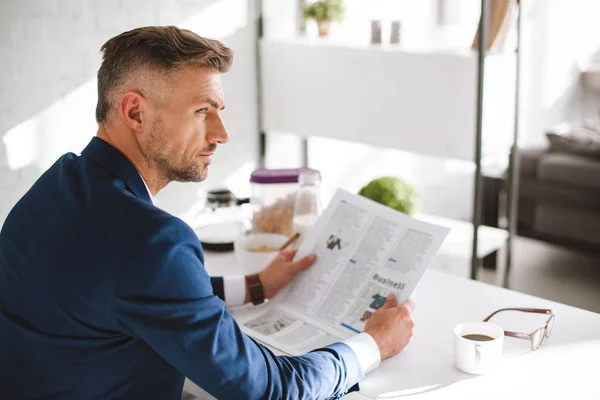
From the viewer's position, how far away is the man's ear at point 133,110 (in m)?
1.26

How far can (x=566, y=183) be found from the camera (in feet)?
12.9

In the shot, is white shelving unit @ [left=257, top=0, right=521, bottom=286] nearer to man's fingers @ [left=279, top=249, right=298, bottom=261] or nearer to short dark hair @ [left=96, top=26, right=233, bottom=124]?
man's fingers @ [left=279, top=249, right=298, bottom=261]

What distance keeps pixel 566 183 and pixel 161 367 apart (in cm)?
314

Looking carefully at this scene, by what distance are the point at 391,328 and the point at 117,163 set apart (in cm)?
55

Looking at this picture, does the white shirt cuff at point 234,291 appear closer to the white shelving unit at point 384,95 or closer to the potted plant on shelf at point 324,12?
the white shelving unit at point 384,95

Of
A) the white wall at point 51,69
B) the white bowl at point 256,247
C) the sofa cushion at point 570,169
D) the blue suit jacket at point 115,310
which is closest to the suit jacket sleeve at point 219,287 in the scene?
the white bowl at point 256,247

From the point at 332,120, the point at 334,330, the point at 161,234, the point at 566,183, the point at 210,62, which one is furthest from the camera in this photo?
the point at 566,183

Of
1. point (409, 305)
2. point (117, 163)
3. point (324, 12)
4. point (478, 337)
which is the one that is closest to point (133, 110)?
point (117, 163)

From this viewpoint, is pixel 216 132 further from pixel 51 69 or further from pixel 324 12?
pixel 324 12

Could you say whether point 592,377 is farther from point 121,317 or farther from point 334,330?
point 121,317

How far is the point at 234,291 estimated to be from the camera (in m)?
1.61

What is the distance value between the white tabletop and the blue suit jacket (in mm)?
101

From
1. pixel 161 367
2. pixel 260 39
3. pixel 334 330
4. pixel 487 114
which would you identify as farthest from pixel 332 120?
pixel 161 367

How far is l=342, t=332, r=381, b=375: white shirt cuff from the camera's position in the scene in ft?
4.33
